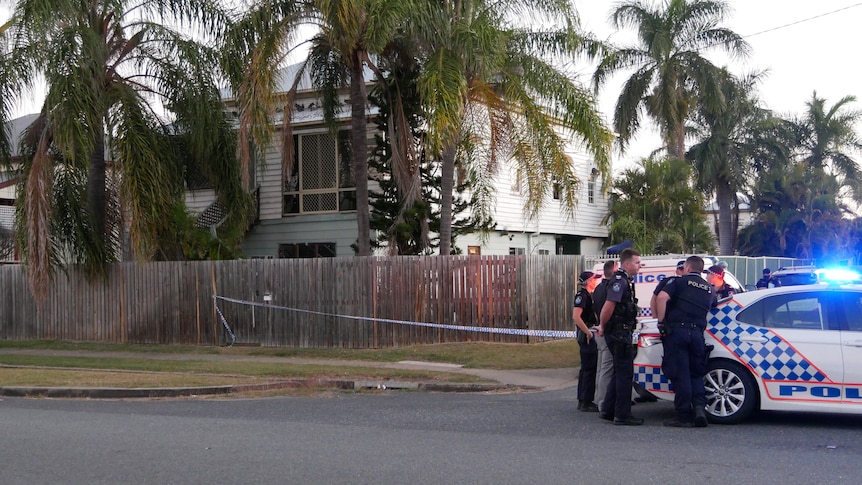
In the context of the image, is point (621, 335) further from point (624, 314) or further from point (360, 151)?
point (360, 151)

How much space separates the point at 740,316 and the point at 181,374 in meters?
8.62

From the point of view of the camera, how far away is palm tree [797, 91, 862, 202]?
45656mm

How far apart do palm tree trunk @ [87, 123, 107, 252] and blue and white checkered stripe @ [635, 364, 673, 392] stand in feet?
46.9

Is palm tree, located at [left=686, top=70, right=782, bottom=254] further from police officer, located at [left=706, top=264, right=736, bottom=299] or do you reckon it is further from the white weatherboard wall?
police officer, located at [left=706, top=264, right=736, bottom=299]

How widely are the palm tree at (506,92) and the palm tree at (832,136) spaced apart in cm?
3163

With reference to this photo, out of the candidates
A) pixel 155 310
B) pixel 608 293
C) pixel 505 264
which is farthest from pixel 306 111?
pixel 608 293

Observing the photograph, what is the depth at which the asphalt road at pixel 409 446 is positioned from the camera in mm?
6852

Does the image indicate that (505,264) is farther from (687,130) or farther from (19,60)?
(687,130)

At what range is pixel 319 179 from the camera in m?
25.1

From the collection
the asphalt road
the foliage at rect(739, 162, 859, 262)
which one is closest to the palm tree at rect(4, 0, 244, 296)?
the asphalt road

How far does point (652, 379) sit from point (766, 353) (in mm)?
1167

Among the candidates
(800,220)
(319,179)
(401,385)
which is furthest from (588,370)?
(800,220)

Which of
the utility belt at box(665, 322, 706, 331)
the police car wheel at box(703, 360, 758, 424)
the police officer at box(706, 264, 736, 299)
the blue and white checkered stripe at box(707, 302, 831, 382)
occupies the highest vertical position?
the police officer at box(706, 264, 736, 299)

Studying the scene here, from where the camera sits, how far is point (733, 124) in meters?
38.2
